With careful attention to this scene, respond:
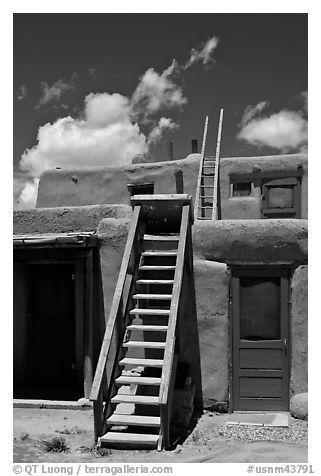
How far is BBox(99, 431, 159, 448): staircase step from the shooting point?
19.2 ft

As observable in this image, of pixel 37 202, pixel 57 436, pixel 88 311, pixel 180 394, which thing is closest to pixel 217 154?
pixel 37 202

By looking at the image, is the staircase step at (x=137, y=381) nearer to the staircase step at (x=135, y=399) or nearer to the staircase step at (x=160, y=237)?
the staircase step at (x=135, y=399)

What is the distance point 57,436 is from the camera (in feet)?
21.2

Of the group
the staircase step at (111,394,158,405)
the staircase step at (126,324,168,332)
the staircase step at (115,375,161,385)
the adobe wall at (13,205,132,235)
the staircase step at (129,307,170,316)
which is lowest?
the staircase step at (111,394,158,405)

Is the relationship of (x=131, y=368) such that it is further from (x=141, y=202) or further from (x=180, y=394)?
(x=141, y=202)

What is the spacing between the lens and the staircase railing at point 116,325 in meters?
5.98

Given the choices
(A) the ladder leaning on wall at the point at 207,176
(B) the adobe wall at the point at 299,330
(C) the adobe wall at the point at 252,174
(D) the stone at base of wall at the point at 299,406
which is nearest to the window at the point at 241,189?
(C) the adobe wall at the point at 252,174

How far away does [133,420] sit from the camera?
6062 millimetres

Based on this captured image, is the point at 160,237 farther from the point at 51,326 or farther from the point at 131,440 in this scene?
the point at 131,440

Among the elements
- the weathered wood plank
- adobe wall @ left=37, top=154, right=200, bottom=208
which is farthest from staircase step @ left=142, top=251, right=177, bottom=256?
adobe wall @ left=37, top=154, right=200, bottom=208

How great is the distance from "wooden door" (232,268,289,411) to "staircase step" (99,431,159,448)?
202cm

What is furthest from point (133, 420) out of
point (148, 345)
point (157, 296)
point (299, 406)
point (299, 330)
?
point (299, 330)

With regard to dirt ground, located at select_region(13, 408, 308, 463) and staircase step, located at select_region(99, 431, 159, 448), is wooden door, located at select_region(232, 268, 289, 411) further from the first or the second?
staircase step, located at select_region(99, 431, 159, 448)

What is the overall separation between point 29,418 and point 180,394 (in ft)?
7.30
